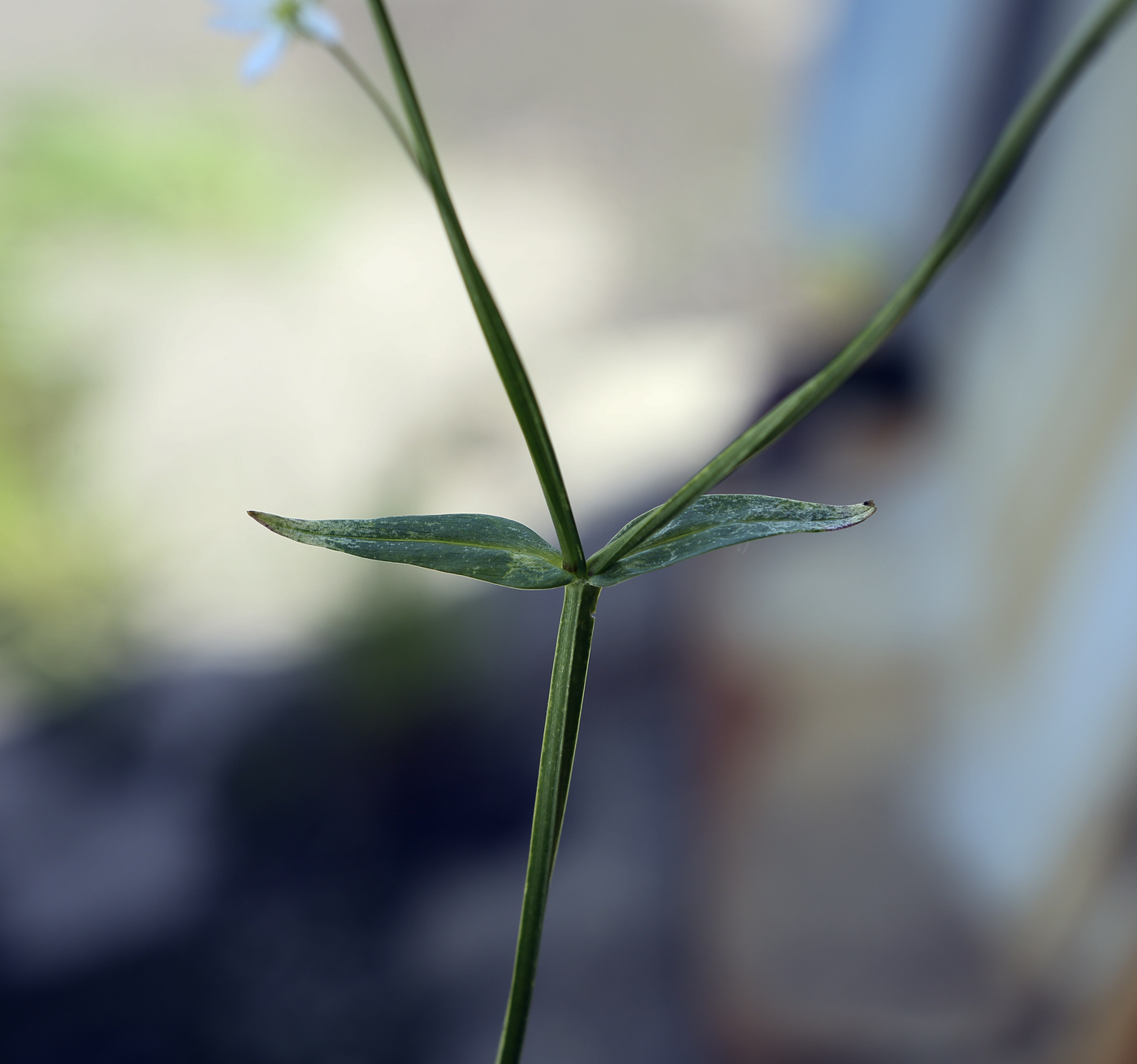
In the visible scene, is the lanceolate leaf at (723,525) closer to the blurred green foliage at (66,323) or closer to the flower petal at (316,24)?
the flower petal at (316,24)

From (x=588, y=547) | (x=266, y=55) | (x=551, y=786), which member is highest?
(x=588, y=547)

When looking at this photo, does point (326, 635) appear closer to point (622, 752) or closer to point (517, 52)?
point (622, 752)

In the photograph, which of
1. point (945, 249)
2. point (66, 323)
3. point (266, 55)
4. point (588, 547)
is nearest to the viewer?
point (945, 249)

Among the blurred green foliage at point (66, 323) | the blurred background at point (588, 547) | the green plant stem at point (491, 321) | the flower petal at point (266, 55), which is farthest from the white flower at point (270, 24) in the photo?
the blurred green foliage at point (66, 323)

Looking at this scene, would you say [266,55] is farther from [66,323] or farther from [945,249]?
[66,323]

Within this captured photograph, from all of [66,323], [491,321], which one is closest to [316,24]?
[491,321]

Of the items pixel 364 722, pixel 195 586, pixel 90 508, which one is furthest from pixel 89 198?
pixel 364 722
